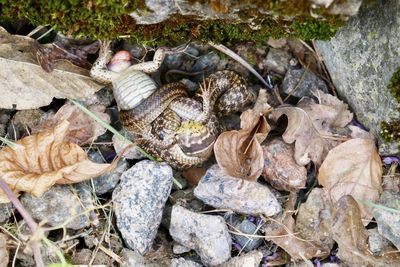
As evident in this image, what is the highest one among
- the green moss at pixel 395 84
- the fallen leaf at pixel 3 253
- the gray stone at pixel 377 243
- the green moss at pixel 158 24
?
the green moss at pixel 158 24

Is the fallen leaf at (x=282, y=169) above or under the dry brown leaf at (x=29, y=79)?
under

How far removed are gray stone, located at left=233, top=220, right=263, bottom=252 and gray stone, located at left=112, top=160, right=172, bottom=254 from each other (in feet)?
1.98

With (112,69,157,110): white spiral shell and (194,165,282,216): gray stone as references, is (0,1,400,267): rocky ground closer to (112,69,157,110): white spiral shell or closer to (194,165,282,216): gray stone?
(194,165,282,216): gray stone

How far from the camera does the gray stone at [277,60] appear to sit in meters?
4.83

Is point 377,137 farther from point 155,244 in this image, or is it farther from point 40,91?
point 40,91

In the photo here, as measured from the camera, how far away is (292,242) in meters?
4.20

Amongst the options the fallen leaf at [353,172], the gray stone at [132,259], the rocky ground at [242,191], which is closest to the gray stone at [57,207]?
the rocky ground at [242,191]

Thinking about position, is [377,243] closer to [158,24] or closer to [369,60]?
[369,60]

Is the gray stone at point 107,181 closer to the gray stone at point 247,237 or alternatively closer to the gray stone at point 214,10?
the gray stone at point 247,237

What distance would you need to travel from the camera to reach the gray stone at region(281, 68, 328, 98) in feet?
15.6

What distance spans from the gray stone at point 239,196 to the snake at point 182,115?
0.35 metres

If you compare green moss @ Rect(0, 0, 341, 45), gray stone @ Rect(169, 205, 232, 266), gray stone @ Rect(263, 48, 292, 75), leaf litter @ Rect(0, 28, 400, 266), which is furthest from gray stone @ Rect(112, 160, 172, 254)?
gray stone @ Rect(263, 48, 292, 75)

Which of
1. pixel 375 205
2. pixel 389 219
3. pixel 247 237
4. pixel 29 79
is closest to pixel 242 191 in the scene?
pixel 247 237

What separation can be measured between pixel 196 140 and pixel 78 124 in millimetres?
940
